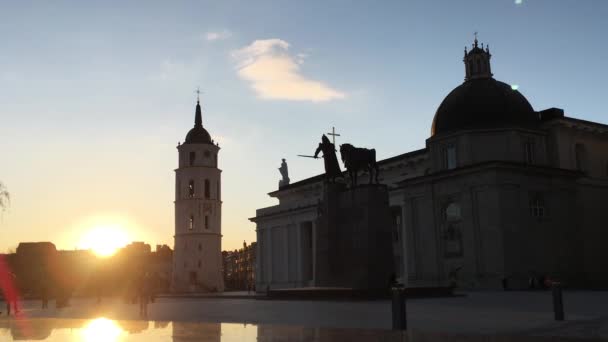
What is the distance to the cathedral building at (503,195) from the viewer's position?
156 feet

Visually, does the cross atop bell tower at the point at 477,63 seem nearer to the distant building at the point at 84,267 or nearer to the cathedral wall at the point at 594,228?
the cathedral wall at the point at 594,228

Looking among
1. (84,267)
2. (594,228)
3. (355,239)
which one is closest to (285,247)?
(594,228)

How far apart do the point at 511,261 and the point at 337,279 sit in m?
21.1

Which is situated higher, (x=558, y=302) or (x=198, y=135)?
(x=198, y=135)

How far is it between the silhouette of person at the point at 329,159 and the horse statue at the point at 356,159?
0.70 meters

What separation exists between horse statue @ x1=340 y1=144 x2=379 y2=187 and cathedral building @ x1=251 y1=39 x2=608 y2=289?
18504 mm

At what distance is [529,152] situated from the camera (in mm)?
52469

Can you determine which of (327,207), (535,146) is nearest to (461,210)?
(535,146)

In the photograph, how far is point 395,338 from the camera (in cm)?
1241

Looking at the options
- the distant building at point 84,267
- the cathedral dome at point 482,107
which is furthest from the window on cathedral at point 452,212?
the distant building at point 84,267

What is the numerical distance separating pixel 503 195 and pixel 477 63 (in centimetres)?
1439

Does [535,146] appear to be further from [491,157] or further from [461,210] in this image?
[461,210]

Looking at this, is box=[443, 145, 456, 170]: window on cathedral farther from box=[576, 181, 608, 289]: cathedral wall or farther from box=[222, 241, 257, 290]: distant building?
box=[222, 241, 257, 290]: distant building

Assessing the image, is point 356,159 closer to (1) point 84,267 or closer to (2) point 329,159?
(2) point 329,159
